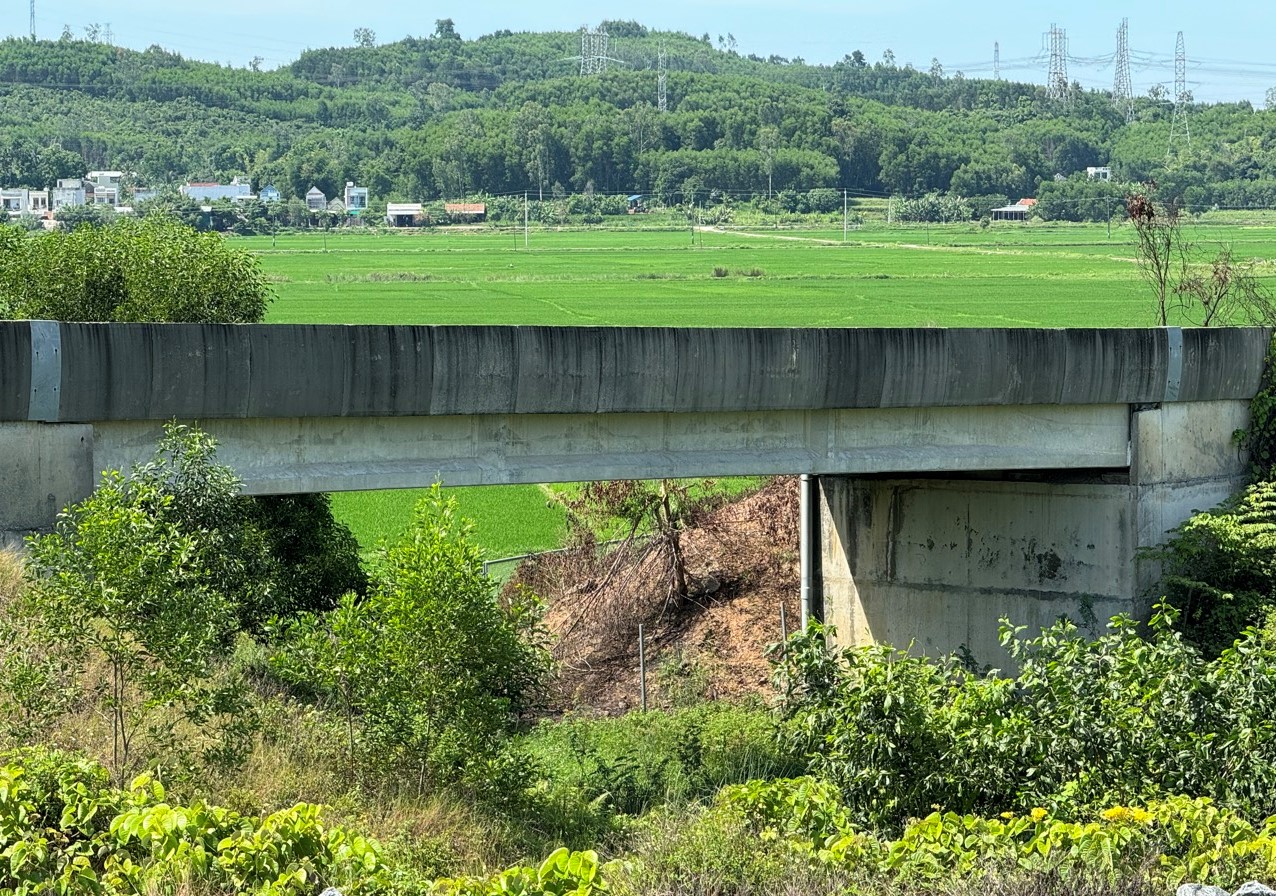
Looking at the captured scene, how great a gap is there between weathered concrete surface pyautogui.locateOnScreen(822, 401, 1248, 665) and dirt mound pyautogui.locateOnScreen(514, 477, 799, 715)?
255cm

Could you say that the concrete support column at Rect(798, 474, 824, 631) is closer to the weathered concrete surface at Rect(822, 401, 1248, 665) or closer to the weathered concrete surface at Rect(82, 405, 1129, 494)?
the weathered concrete surface at Rect(822, 401, 1248, 665)

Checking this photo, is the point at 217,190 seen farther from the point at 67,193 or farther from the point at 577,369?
the point at 577,369

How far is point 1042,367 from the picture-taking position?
19.9 m

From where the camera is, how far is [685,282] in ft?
224

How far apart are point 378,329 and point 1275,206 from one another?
4530 inches

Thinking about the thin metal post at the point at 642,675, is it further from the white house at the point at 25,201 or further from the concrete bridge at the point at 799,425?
the white house at the point at 25,201

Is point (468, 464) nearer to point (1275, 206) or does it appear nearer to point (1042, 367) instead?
point (1042, 367)

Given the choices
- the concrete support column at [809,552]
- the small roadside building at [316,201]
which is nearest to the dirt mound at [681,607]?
the concrete support column at [809,552]

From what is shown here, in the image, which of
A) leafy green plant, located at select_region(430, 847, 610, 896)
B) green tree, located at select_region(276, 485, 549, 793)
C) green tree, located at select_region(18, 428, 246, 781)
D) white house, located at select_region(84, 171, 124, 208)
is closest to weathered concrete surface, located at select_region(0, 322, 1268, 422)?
green tree, located at select_region(18, 428, 246, 781)

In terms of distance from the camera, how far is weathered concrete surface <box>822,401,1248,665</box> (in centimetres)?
2094

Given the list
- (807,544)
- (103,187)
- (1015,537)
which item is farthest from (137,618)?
(103,187)

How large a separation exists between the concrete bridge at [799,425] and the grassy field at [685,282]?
10615 millimetres

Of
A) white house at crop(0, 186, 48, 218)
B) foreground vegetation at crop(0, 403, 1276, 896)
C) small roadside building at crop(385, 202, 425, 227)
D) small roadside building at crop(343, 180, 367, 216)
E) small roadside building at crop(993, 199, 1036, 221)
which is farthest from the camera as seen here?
small roadside building at crop(343, 180, 367, 216)

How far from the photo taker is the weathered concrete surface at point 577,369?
14086 millimetres
